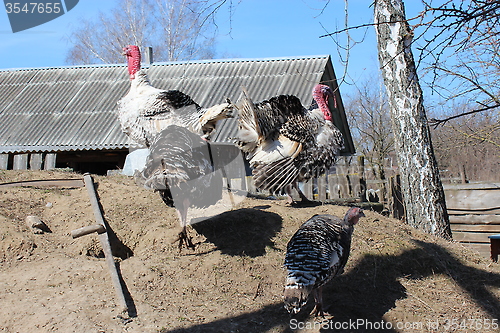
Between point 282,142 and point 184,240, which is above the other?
point 282,142

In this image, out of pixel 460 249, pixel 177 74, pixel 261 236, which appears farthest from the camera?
pixel 177 74

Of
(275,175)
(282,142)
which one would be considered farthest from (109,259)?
(282,142)

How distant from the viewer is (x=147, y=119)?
6520 millimetres

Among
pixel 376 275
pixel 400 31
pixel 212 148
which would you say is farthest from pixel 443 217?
pixel 212 148

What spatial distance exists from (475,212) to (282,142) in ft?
24.0

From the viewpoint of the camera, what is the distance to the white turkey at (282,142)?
19.9 feet

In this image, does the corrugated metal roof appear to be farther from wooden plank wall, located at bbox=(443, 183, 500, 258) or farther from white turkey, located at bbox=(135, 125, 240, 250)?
white turkey, located at bbox=(135, 125, 240, 250)

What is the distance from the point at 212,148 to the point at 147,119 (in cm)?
123

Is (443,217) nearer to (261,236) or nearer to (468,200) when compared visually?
(261,236)

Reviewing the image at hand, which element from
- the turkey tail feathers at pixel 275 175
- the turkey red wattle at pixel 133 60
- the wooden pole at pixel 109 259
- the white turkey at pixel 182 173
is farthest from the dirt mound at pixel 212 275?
the turkey red wattle at pixel 133 60

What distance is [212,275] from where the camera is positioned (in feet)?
16.4

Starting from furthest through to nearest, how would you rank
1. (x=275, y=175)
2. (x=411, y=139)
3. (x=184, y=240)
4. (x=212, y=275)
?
1. (x=411, y=139)
2. (x=275, y=175)
3. (x=184, y=240)
4. (x=212, y=275)

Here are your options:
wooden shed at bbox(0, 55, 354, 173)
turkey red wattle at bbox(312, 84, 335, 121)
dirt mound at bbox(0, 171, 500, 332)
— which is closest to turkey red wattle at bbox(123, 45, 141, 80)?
dirt mound at bbox(0, 171, 500, 332)

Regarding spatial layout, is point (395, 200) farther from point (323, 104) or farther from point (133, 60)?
point (133, 60)
